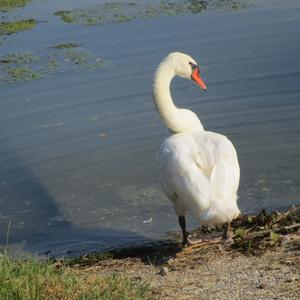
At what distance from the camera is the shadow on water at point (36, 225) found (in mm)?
8758

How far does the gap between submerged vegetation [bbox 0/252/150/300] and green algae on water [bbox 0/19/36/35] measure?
1267 cm

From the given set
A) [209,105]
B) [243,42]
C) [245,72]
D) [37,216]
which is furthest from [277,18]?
[37,216]

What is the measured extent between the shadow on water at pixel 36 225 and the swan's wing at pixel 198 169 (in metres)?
1.23

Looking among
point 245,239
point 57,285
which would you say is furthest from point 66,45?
point 57,285

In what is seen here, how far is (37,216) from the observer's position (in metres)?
9.79

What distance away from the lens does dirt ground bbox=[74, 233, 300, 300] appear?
19.5 feet

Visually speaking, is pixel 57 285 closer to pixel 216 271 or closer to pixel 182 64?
pixel 216 271

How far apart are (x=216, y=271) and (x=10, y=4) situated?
16250 millimetres

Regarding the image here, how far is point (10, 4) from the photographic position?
2142 centimetres

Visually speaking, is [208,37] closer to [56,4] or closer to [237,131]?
[237,131]

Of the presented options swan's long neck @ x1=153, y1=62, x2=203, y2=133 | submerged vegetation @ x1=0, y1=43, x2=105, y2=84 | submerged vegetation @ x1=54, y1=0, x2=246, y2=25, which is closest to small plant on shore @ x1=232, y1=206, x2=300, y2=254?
swan's long neck @ x1=153, y1=62, x2=203, y2=133

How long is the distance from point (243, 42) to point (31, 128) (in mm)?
4646

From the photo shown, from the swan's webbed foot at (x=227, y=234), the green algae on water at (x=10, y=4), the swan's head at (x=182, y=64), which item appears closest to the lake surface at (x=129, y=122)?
the swan's webbed foot at (x=227, y=234)

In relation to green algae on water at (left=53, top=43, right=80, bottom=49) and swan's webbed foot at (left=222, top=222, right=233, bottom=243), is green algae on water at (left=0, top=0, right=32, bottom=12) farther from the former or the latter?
swan's webbed foot at (left=222, top=222, right=233, bottom=243)
